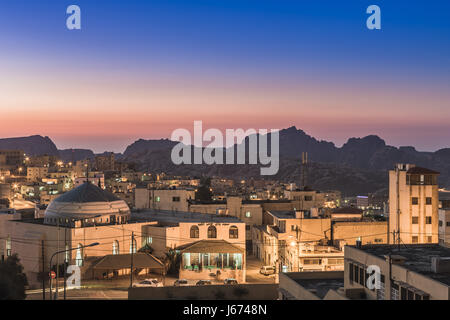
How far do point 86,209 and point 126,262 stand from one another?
7.80m

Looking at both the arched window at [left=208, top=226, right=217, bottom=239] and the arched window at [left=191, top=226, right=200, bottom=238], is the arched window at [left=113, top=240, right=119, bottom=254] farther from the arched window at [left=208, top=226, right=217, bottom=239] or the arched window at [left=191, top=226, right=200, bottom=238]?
the arched window at [left=208, top=226, right=217, bottom=239]

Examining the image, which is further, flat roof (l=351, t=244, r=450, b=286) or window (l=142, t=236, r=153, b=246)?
window (l=142, t=236, r=153, b=246)

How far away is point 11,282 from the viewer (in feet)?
93.9

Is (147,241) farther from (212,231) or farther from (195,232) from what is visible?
(212,231)

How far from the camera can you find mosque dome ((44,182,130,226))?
4684 cm

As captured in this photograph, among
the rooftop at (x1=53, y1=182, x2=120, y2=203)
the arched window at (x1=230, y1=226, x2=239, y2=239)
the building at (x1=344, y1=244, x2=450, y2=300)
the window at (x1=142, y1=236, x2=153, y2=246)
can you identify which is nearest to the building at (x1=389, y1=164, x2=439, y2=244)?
the arched window at (x1=230, y1=226, x2=239, y2=239)

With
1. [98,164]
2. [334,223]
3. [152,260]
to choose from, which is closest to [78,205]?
[152,260]

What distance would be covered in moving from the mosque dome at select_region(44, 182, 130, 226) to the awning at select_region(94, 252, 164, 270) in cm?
488

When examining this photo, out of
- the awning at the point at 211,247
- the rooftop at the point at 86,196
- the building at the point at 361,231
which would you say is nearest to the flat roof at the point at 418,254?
the awning at the point at 211,247

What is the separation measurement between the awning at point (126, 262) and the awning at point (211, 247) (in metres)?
2.99

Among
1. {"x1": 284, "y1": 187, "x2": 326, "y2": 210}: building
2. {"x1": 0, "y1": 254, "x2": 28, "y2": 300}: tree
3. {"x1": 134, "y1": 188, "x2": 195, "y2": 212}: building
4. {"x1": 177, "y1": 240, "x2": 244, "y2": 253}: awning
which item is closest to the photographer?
{"x1": 0, "y1": 254, "x2": 28, "y2": 300}: tree

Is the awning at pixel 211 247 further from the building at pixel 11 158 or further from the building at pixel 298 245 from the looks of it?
the building at pixel 11 158
